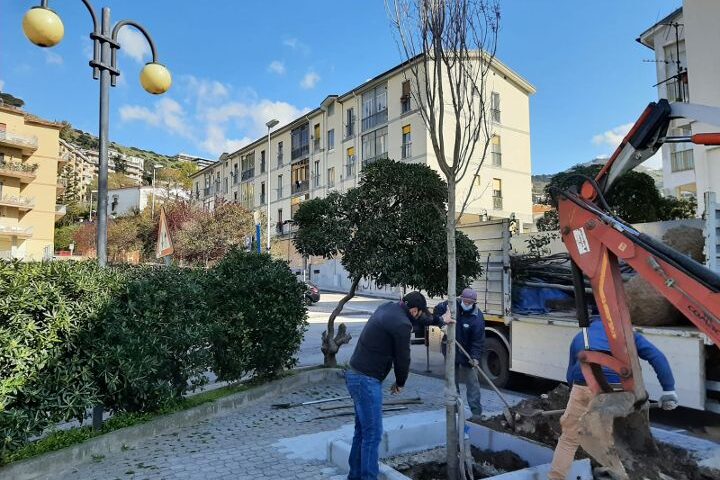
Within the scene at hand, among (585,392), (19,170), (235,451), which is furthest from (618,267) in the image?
(19,170)

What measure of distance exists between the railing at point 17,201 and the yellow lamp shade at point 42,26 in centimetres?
4508

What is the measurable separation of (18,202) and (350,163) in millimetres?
29599

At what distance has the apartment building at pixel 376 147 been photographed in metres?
32.0

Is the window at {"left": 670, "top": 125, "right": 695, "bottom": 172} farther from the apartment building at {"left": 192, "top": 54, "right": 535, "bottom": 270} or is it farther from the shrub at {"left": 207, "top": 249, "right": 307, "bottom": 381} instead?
the shrub at {"left": 207, "top": 249, "right": 307, "bottom": 381}

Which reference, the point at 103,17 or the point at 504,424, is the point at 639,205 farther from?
the point at 103,17

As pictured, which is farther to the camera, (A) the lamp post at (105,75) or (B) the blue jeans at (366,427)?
(A) the lamp post at (105,75)

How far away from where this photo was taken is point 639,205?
44.1ft

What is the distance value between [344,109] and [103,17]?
33537mm

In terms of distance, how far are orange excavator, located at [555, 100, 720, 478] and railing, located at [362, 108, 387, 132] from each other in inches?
1235

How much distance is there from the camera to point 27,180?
4572cm

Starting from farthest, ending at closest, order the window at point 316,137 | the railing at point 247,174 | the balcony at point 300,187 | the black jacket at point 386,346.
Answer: the railing at point 247,174
the balcony at point 300,187
the window at point 316,137
the black jacket at point 386,346

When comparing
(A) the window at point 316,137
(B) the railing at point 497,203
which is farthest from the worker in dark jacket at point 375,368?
(A) the window at point 316,137

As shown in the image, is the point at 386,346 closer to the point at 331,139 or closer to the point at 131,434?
the point at 131,434

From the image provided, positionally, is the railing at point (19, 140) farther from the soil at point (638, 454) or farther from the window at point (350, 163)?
the soil at point (638, 454)
